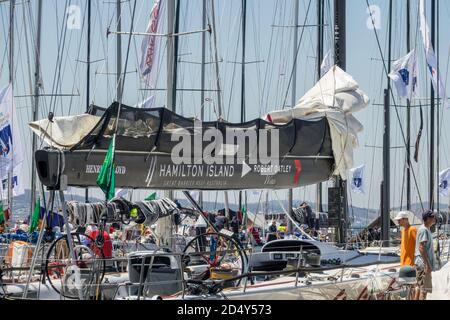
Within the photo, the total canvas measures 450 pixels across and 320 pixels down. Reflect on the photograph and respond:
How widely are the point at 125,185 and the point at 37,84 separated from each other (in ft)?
67.9

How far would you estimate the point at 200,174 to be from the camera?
50.4ft

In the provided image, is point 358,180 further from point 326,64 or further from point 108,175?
point 108,175

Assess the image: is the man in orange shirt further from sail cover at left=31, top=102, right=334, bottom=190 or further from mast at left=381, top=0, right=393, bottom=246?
mast at left=381, top=0, right=393, bottom=246

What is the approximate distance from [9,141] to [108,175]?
1181 centimetres

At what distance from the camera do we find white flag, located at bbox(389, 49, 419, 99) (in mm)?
24656

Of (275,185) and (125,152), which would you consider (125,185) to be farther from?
(275,185)

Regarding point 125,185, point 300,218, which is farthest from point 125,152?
point 300,218

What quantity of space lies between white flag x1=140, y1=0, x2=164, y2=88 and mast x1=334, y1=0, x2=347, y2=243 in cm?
633

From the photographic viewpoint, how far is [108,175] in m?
13.8

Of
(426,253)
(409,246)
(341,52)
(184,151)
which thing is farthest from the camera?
(341,52)

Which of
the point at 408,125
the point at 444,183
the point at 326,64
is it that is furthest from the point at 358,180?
the point at 326,64

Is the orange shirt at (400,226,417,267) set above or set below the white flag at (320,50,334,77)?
below

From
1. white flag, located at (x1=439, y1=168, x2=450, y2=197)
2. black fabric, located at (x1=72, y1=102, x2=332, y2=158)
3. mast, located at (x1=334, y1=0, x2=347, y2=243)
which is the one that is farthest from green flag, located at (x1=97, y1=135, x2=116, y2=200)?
white flag, located at (x1=439, y1=168, x2=450, y2=197)
